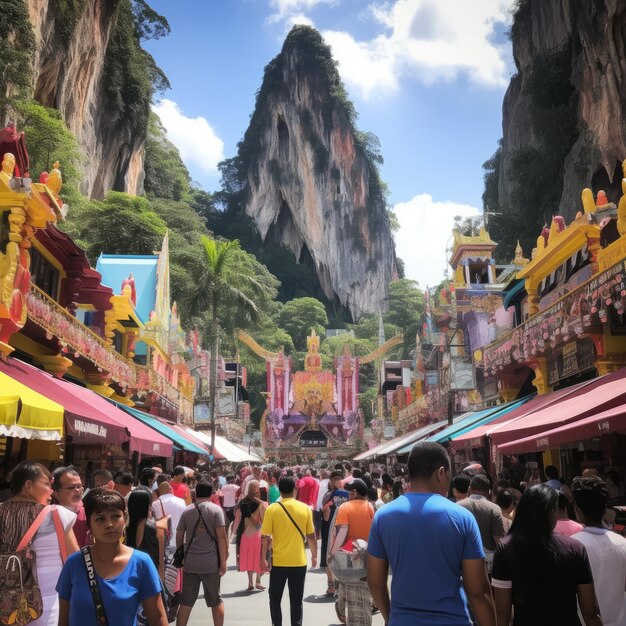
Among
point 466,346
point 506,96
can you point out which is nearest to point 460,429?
point 466,346

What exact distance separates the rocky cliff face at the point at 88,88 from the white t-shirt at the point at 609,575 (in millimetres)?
26416

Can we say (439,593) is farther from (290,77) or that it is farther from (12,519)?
(290,77)

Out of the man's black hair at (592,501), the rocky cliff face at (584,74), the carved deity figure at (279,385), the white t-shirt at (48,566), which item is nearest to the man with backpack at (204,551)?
the white t-shirt at (48,566)

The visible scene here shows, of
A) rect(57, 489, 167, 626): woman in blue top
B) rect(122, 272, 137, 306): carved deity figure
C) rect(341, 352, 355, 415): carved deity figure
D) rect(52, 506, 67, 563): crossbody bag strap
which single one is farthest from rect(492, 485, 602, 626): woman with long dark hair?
rect(341, 352, 355, 415): carved deity figure

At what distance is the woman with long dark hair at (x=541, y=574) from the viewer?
365 cm

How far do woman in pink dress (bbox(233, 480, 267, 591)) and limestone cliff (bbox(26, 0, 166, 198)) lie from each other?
19.9 meters

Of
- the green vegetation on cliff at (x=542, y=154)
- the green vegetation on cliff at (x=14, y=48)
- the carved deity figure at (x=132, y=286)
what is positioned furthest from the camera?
the green vegetation on cliff at (x=542, y=154)

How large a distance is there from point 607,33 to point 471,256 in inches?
432

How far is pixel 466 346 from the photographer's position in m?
28.9

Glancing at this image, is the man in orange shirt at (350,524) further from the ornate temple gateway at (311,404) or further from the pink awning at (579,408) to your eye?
the ornate temple gateway at (311,404)

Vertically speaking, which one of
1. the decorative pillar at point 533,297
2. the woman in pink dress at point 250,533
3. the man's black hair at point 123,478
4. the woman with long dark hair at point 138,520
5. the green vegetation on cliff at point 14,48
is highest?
the green vegetation on cliff at point 14,48

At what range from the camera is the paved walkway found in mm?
8078

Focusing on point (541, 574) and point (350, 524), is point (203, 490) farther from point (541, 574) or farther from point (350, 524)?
point (541, 574)

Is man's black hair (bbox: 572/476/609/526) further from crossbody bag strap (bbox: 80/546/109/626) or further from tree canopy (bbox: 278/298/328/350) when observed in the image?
tree canopy (bbox: 278/298/328/350)
